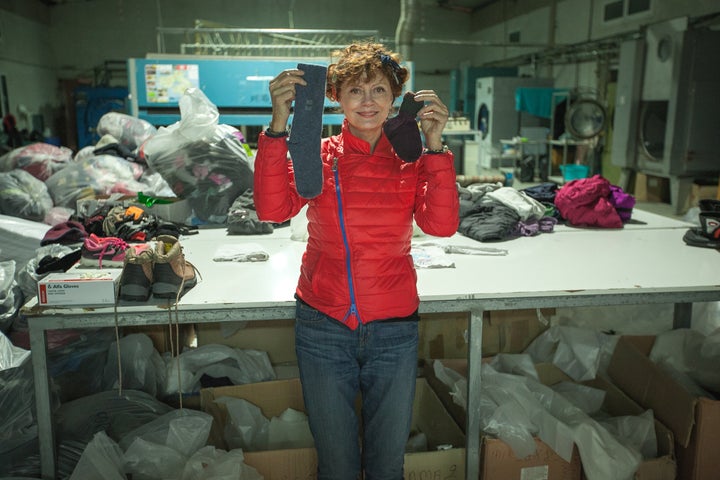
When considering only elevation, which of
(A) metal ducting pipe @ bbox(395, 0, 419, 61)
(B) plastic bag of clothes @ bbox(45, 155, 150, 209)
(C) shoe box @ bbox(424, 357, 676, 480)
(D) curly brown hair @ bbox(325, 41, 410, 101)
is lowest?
(C) shoe box @ bbox(424, 357, 676, 480)

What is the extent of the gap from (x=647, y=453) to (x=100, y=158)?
10.6 feet

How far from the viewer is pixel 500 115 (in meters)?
10.3

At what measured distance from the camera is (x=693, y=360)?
7.22ft

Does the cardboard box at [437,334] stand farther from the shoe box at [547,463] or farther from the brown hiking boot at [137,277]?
the brown hiking boot at [137,277]

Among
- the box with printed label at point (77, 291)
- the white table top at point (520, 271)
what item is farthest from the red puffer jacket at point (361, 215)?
the box with printed label at point (77, 291)

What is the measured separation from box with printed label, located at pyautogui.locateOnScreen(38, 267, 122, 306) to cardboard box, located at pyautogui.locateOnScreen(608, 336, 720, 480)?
1.79 metres

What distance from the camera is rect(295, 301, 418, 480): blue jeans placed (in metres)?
1.37

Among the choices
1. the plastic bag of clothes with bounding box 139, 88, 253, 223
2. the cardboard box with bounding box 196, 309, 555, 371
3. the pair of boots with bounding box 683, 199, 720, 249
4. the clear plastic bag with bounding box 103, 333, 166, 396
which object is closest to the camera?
the clear plastic bag with bounding box 103, 333, 166, 396

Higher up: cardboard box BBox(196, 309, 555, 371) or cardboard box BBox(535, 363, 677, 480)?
cardboard box BBox(196, 309, 555, 371)

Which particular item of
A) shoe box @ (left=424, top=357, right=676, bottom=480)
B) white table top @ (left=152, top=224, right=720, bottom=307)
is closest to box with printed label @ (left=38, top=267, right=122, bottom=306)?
white table top @ (left=152, top=224, right=720, bottom=307)

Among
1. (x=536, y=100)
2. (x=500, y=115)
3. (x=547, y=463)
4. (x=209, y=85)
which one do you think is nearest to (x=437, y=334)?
(x=547, y=463)

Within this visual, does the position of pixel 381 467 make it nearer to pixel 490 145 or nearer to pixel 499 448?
pixel 499 448

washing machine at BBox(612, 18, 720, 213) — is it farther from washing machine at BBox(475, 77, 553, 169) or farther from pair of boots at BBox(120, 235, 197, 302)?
pair of boots at BBox(120, 235, 197, 302)

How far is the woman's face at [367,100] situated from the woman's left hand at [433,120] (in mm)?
93
